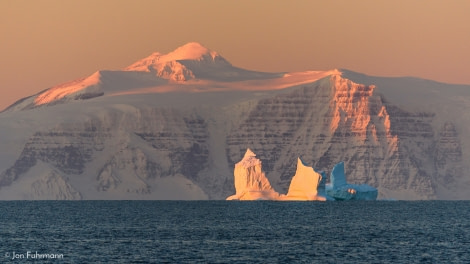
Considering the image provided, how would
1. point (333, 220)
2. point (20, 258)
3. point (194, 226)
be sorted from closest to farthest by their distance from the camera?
point (20, 258) < point (194, 226) < point (333, 220)

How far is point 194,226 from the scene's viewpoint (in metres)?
172

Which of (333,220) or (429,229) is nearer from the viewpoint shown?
(429,229)

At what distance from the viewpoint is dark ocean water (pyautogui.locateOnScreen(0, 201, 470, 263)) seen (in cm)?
12475

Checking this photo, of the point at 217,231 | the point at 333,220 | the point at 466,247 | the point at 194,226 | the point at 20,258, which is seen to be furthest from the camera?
the point at 333,220

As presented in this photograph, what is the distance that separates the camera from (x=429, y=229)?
168250mm

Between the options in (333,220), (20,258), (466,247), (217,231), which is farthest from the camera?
(333,220)

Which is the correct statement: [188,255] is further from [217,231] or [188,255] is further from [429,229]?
[429,229]

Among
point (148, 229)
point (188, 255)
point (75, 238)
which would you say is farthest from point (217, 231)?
point (188, 255)

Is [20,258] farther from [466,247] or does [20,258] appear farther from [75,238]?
[466,247]

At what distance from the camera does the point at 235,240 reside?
144875 millimetres

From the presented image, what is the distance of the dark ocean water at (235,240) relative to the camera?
12475 centimetres

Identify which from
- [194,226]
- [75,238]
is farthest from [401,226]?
[75,238]

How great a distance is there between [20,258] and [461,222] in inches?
3381

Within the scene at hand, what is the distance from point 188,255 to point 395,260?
64.0ft
